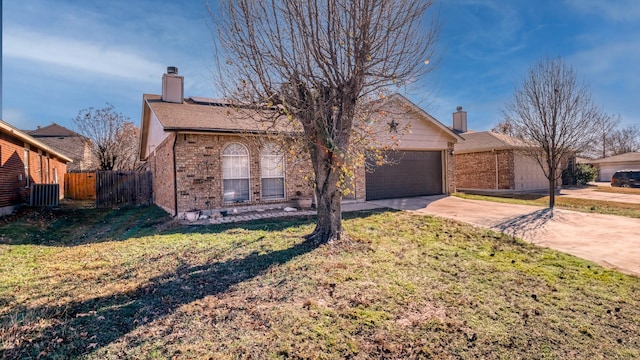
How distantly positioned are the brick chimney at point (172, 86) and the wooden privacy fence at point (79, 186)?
12.3 m

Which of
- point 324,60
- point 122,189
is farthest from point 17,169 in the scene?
point 324,60

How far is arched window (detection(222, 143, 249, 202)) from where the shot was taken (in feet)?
35.7

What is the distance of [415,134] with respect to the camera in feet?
48.3

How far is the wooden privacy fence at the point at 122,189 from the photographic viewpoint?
1538 centimetres

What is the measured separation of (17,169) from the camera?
12477 millimetres

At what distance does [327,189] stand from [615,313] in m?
4.35

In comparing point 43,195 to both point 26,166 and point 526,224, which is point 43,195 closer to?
point 26,166

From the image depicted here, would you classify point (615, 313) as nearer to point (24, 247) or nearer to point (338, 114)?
point (338, 114)

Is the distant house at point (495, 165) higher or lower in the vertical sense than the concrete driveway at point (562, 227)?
higher

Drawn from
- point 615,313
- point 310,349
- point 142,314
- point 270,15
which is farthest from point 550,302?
point 270,15

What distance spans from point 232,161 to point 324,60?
21.8 ft

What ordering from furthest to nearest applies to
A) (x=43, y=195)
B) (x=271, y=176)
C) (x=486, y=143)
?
(x=486, y=143) < (x=43, y=195) < (x=271, y=176)

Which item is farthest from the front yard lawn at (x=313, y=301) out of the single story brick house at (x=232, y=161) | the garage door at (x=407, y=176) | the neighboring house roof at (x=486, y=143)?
the neighboring house roof at (x=486, y=143)

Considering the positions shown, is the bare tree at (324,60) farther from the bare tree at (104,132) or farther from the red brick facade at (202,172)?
the bare tree at (104,132)
